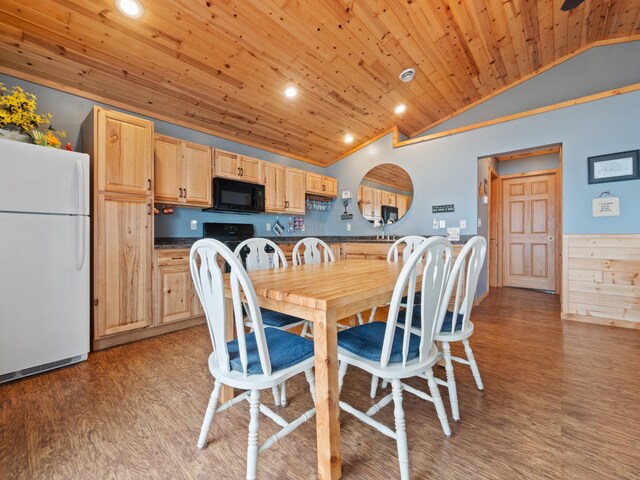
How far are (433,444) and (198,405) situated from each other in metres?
1.28

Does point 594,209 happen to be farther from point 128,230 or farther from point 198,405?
point 128,230

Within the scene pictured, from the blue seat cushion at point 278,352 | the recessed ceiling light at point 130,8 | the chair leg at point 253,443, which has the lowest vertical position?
the chair leg at point 253,443

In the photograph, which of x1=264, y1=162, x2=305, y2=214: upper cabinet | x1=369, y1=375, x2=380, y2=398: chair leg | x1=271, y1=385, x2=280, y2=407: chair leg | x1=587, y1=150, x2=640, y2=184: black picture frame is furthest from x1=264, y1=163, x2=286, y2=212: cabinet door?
x1=587, y1=150, x2=640, y2=184: black picture frame

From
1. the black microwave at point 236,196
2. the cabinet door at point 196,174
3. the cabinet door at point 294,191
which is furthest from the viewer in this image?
the cabinet door at point 294,191

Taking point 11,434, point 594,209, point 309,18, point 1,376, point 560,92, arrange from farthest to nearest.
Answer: point 560,92 → point 594,209 → point 309,18 → point 1,376 → point 11,434

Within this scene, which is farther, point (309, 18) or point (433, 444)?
point (309, 18)

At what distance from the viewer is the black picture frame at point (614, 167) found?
2951mm

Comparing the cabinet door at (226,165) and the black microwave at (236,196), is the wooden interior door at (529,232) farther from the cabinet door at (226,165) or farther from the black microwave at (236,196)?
the cabinet door at (226,165)

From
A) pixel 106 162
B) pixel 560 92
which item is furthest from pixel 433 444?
pixel 560 92

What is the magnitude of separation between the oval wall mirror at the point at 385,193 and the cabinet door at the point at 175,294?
2.95 metres

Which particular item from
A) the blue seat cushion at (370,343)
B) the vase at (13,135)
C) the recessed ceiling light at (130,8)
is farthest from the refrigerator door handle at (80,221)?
the blue seat cushion at (370,343)

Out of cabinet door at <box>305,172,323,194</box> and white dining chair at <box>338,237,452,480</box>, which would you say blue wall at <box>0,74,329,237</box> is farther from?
white dining chair at <box>338,237,452,480</box>

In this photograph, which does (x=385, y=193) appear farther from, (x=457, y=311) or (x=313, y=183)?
(x=457, y=311)

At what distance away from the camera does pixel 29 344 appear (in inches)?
77.5
